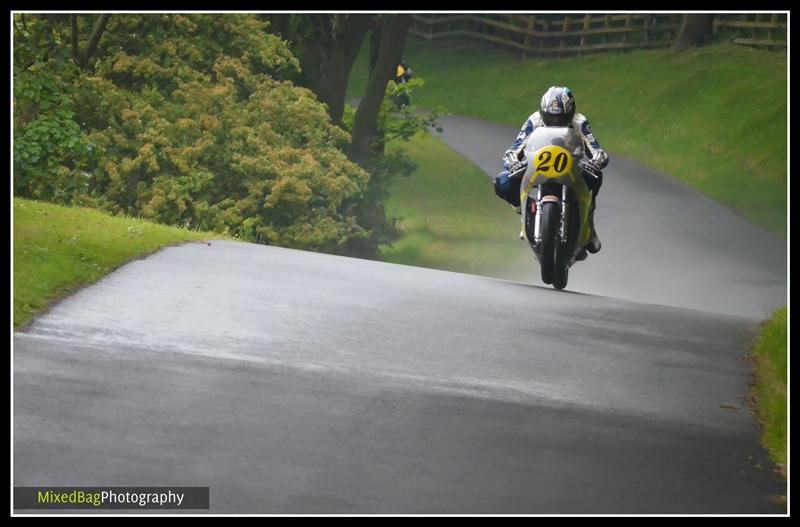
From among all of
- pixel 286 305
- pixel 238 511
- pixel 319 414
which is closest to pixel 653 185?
pixel 286 305

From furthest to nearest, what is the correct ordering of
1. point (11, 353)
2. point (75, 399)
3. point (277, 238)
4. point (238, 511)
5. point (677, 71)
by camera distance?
point (277, 238)
point (677, 71)
point (11, 353)
point (75, 399)
point (238, 511)

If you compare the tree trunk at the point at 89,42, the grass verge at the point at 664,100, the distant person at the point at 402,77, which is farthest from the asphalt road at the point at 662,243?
the tree trunk at the point at 89,42

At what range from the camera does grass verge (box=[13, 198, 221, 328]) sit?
13.1 meters

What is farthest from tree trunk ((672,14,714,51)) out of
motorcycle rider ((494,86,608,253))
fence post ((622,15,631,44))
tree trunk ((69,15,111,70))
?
tree trunk ((69,15,111,70))

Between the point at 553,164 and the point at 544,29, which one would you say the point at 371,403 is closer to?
the point at 553,164

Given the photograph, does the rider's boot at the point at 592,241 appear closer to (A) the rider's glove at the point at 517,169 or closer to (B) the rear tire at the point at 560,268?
(B) the rear tire at the point at 560,268

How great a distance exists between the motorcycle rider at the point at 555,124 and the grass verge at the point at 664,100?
1127 mm

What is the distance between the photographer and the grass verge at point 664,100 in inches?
635

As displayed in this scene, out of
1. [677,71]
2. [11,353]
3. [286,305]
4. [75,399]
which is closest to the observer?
[75,399]

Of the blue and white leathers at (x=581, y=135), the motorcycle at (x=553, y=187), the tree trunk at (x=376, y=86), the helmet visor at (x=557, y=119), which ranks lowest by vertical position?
the motorcycle at (x=553, y=187)

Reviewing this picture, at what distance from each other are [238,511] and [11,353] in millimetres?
2352

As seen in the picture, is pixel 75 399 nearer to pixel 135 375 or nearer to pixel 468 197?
pixel 135 375

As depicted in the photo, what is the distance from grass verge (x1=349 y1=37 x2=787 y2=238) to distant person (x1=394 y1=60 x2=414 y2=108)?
13cm

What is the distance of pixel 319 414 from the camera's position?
11.3 metres
